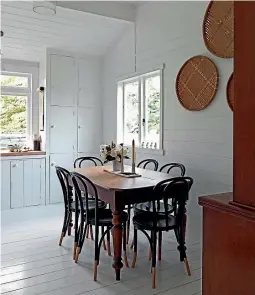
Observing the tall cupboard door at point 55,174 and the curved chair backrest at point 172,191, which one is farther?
the tall cupboard door at point 55,174

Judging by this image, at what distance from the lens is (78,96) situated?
5.69 m

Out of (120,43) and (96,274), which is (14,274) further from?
(120,43)

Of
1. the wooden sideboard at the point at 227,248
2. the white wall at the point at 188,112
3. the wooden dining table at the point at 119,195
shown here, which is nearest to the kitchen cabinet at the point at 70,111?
the white wall at the point at 188,112

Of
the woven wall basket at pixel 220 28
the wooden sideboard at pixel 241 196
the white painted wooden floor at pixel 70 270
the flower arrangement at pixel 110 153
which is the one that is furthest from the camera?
the flower arrangement at pixel 110 153

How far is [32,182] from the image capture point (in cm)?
535

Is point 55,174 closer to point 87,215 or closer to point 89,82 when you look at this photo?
point 89,82

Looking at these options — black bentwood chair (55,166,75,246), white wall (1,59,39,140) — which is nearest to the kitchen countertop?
white wall (1,59,39,140)

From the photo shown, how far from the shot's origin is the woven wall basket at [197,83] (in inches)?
139

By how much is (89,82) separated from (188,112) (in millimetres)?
2456

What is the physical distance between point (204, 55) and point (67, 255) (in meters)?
2.62

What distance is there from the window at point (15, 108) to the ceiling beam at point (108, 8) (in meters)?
1.94

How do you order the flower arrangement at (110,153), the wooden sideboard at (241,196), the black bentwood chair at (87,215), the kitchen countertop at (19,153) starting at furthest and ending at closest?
the kitchen countertop at (19,153) → the flower arrangement at (110,153) → the black bentwood chair at (87,215) → the wooden sideboard at (241,196)

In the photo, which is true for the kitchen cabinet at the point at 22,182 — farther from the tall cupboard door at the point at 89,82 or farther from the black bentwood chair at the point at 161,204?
the black bentwood chair at the point at 161,204

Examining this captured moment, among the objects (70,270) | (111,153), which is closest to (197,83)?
(111,153)
